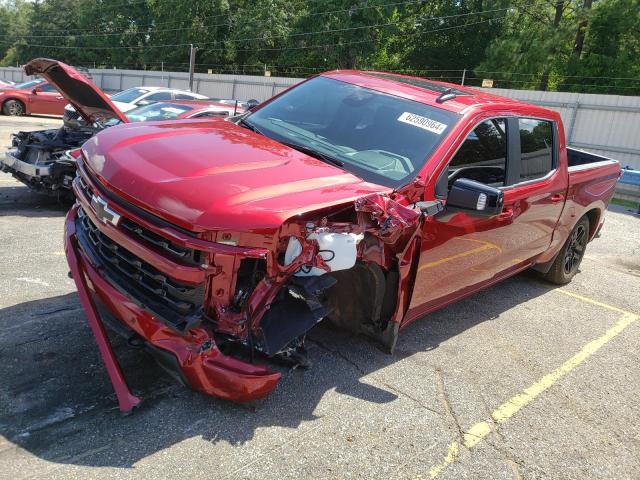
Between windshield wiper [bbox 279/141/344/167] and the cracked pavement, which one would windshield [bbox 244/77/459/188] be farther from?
the cracked pavement

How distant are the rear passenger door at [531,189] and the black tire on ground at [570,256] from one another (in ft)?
2.91

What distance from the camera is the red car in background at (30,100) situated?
61.7 ft

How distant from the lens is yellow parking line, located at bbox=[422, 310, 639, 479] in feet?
10.1

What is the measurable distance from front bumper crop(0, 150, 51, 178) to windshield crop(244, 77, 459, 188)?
3.59 m

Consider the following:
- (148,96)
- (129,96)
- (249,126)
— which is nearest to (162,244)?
(249,126)

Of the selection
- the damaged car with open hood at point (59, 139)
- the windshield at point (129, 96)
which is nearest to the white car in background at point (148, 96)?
the windshield at point (129, 96)

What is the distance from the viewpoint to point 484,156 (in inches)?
165

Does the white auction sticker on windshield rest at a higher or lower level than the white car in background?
higher

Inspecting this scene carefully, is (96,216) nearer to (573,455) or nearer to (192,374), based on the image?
(192,374)

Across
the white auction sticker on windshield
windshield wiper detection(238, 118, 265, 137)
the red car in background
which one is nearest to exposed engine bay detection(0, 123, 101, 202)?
windshield wiper detection(238, 118, 265, 137)

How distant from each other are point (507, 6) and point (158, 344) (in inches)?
1475

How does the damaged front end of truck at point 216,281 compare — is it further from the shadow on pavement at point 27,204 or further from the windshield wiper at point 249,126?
the shadow on pavement at point 27,204

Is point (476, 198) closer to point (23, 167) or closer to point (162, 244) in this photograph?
point (162, 244)

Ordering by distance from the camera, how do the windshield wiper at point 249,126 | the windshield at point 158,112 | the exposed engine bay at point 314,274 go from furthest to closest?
the windshield at point 158,112
the windshield wiper at point 249,126
the exposed engine bay at point 314,274
